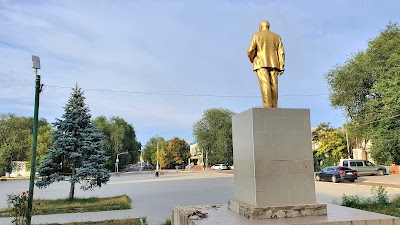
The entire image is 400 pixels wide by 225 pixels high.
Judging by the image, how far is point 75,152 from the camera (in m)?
15.5

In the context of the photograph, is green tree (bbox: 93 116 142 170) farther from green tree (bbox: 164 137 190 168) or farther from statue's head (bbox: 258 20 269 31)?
statue's head (bbox: 258 20 269 31)

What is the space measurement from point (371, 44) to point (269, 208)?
3077 cm

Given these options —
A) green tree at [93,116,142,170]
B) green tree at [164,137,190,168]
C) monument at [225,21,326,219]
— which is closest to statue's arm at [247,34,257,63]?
monument at [225,21,326,219]

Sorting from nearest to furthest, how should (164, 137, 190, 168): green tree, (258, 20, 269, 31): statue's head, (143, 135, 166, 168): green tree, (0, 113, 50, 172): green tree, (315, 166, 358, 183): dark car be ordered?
1. (258, 20, 269, 31): statue's head
2. (315, 166, 358, 183): dark car
3. (0, 113, 50, 172): green tree
4. (164, 137, 190, 168): green tree
5. (143, 135, 166, 168): green tree

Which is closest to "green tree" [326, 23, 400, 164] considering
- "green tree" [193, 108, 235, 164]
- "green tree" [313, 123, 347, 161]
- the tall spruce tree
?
"green tree" [313, 123, 347, 161]

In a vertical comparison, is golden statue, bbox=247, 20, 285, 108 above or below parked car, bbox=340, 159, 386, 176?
above

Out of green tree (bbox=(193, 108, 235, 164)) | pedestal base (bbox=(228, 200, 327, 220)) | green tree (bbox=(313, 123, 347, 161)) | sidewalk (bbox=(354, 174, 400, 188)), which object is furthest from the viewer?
green tree (bbox=(193, 108, 235, 164))

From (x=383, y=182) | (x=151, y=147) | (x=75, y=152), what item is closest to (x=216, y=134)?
(x=151, y=147)

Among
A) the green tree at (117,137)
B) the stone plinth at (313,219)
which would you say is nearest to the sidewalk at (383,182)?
the stone plinth at (313,219)

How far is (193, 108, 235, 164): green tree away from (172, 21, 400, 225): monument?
50.9 meters

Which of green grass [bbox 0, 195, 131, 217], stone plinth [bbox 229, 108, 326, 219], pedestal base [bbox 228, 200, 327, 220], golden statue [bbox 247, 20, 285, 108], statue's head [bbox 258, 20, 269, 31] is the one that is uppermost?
statue's head [bbox 258, 20, 269, 31]

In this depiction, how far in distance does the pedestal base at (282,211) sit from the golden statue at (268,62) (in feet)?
6.77

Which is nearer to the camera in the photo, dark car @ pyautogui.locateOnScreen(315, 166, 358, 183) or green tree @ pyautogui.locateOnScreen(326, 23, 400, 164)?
dark car @ pyautogui.locateOnScreen(315, 166, 358, 183)

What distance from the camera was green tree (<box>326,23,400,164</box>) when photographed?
88.5 feet
